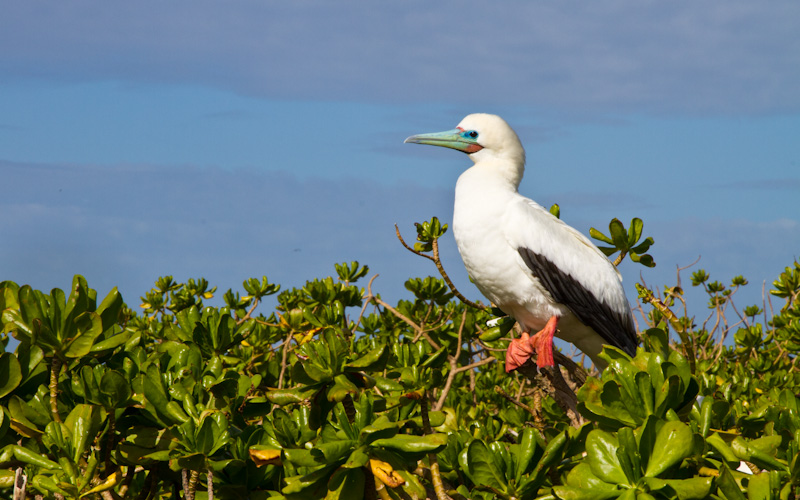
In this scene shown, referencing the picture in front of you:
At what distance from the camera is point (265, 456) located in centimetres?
319

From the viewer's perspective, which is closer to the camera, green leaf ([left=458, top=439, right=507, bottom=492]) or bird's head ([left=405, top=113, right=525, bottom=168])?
green leaf ([left=458, top=439, right=507, bottom=492])

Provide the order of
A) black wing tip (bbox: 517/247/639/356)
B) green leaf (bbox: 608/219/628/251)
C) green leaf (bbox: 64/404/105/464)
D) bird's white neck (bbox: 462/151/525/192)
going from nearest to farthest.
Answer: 1. green leaf (bbox: 64/404/105/464)
2. black wing tip (bbox: 517/247/639/356)
3. green leaf (bbox: 608/219/628/251)
4. bird's white neck (bbox: 462/151/525/192)

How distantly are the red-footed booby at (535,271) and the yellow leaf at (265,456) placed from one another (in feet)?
7.81

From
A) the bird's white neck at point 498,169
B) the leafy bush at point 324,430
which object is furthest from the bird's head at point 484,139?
the leafy bush at point 324,430

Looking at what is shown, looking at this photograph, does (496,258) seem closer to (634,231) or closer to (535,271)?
(535,271)

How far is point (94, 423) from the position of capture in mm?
3135

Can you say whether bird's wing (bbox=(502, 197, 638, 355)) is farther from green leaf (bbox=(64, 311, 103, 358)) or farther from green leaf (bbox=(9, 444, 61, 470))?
green leaf (bbox=(9, 444, 61, 470))

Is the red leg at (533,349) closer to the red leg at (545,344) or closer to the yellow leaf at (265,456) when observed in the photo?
the red leg at (545,344)

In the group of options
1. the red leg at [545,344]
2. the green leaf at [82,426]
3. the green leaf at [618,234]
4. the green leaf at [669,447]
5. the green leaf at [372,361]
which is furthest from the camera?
the green leaf at [618,234]

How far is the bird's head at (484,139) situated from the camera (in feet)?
20.7

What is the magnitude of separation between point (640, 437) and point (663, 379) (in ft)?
1.15

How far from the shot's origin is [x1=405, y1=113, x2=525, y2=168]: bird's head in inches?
248

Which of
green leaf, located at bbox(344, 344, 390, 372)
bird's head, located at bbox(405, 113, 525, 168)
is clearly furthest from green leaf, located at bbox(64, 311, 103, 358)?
bird's head, located at bbox(405, 113, 525, 168)

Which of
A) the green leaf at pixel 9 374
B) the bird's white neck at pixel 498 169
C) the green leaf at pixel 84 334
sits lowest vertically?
the green leaf at pixel 9 374
